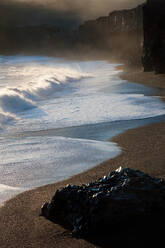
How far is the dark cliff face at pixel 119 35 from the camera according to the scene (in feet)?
136

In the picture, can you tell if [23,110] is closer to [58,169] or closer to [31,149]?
[31,149]

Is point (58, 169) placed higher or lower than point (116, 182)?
lower

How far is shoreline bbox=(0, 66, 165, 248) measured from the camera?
247 centimetres

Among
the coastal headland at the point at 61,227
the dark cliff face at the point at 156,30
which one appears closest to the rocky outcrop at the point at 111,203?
the coastal headland at the point at 61,227

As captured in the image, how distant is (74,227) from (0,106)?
679 centimetres

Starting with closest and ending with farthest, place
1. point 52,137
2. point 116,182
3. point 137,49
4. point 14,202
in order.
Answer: point 116,182 → point 14,202 → point 52,137 → point 137,49

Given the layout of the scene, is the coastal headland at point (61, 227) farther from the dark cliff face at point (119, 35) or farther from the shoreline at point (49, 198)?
the dark cliff face at point (119, 35)

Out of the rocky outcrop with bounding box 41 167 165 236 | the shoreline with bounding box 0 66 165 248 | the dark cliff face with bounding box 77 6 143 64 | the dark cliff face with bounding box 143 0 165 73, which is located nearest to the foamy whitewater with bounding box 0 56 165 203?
the shoreline with bounding box 0 66 165 248

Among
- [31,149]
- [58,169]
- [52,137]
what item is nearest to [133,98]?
[52,137]

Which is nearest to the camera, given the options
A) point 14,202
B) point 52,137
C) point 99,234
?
point 99,234

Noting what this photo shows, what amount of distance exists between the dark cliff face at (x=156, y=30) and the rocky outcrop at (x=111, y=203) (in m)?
16.0

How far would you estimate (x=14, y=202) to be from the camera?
314 cm

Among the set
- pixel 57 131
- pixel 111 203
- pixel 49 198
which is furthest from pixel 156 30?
pixel 111 203

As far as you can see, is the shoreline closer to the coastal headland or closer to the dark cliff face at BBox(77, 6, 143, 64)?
the coastal headland
